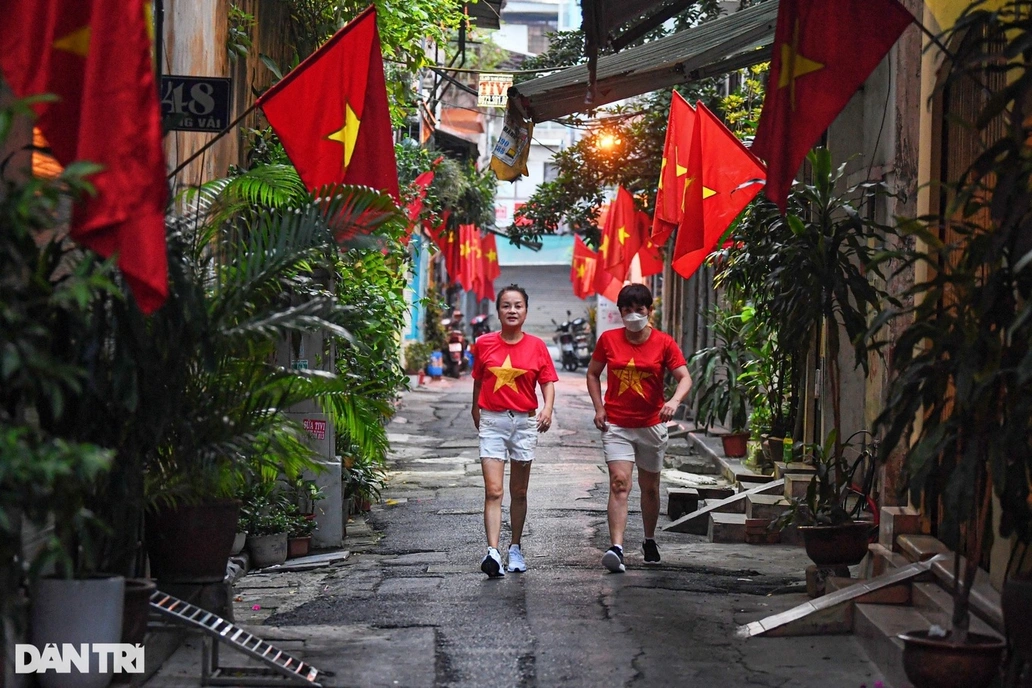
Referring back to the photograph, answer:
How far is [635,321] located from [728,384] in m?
4.81

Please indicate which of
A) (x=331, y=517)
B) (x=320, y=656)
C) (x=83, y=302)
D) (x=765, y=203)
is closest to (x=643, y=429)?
(x=765, y=203)

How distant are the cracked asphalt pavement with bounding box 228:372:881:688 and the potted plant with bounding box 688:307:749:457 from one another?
65.2 inches

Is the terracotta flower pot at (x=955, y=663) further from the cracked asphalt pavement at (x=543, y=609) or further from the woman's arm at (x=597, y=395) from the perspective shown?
the woman's arm at (x=597, y=395)

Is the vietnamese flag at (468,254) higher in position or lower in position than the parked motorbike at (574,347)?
higher

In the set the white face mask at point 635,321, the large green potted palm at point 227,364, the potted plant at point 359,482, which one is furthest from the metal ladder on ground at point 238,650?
the potted plant at point 359,482

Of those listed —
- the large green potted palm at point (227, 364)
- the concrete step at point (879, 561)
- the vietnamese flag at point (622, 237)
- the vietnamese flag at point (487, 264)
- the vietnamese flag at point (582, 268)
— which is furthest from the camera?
the vietnamese flag at point (487, 264)

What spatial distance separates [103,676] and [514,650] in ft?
7.26

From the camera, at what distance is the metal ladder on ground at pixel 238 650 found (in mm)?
5504

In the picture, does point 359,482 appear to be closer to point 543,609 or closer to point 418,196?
point 543,609

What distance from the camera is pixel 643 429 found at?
9.01m

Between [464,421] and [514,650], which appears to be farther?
[464,421]

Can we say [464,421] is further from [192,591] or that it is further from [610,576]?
[192,591]

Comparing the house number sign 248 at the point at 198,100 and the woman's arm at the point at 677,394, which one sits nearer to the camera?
the house number sign 248 at the point at 198,100

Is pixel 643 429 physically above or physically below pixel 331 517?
above
